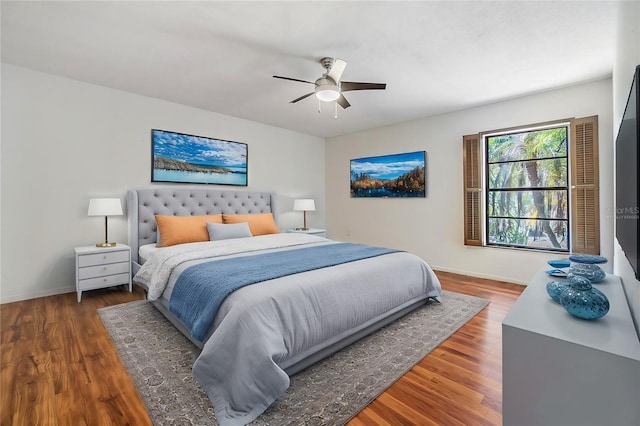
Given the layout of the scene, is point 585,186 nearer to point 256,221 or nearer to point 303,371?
point 303,371

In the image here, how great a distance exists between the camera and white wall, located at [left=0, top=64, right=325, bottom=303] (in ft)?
9.92

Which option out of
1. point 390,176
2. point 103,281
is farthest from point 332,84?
point 103,281

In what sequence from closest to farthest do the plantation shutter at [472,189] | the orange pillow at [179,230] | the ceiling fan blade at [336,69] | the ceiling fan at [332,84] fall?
the ceiling fan blade at [336,69]
the ceiling fan at [332,84]
the orange pillow at [179,230]
the plantation shutter at [472,189]

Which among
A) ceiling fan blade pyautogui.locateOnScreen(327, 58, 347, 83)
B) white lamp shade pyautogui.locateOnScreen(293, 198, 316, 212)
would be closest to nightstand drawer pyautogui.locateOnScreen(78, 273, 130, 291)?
white lamp shade pyautogui.locateOnScreen(293, 198, 316, 212)

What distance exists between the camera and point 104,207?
3252 millimetres

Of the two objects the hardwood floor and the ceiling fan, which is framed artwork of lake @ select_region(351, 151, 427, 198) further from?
the hardwood floor

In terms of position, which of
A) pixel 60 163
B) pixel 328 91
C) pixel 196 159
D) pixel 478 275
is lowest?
pixel 478 275

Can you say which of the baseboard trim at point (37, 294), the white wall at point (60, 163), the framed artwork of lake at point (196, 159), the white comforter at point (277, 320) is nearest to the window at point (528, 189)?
the white comforter at point (277, 320)

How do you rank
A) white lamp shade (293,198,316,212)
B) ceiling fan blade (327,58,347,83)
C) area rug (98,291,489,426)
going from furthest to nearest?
white lamp shade (293,198,316,212), ceiling fan blade (327,58,347,83), area rug (98,291,489,426)

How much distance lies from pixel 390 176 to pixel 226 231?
3.07 m

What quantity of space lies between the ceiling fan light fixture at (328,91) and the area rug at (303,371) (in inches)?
88.7

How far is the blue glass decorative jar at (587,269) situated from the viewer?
1796 mm

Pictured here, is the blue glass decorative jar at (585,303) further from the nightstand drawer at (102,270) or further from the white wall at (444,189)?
the nightstand drawer at (102,270)

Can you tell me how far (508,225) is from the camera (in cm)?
410
